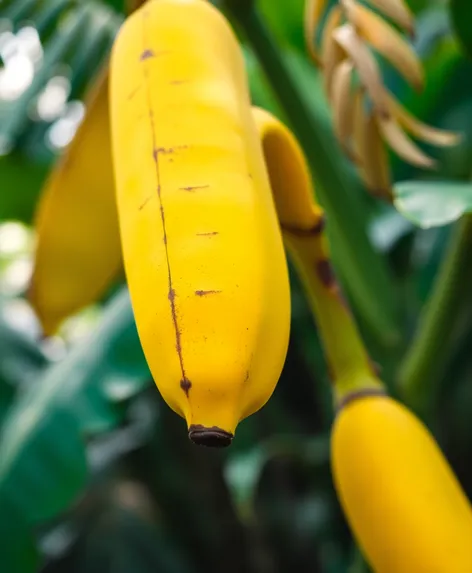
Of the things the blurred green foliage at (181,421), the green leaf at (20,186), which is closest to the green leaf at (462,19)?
the blurred green foliage at (181,421)

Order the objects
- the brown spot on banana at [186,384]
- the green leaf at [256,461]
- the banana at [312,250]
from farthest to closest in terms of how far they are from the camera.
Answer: the green leaf at [256,461] → the banana at [312,250] → the brown spot on banana at [186,384]

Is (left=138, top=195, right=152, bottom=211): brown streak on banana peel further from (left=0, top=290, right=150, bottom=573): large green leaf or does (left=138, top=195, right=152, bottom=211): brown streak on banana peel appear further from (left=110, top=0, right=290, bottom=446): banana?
(left=0, top=290, right=150, bottom=573): large green leaf

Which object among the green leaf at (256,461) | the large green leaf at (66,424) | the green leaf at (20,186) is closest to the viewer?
the large green leaf at (66,424)

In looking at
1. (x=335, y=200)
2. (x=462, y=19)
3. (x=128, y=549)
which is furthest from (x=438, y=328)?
(x=128, y=549)

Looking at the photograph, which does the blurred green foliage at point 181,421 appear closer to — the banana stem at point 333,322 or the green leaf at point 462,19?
the green leaf at point 462,19

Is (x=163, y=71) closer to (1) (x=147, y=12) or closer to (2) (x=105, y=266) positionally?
(1) (x=147, y=12)

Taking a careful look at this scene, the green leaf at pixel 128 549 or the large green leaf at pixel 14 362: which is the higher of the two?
the large green leaf at pixel 14 362

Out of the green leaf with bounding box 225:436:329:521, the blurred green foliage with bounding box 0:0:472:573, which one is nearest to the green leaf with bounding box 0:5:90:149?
the blurred green foliage with bounding box 0:0:472:573
